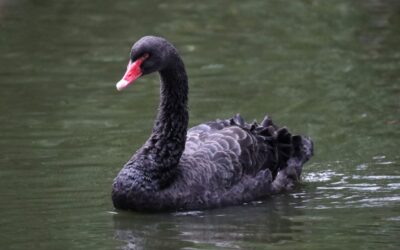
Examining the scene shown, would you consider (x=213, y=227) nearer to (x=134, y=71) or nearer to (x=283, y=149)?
(x=134, y=71)

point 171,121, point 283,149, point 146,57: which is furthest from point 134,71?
point 283,149

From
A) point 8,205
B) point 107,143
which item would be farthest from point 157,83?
point 8,205

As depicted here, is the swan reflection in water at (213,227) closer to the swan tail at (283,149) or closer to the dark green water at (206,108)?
the dark green water at (206,108)

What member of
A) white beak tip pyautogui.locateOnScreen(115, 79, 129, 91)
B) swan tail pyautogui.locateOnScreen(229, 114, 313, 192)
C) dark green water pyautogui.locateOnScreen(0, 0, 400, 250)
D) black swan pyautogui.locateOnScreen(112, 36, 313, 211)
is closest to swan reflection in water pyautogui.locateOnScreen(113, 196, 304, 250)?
dark green water pyautogui.locateOnScreen(0, 0, 400, 250)

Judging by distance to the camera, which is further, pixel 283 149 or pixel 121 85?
pixel 283 149

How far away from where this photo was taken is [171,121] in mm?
8984

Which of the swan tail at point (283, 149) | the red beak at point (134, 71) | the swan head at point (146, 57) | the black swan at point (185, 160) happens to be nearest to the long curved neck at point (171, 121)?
the black swan at point (185, 160)

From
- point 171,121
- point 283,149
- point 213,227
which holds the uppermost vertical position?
point 171,121

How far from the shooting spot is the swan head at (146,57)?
8.55 metres

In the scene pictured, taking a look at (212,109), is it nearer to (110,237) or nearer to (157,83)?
(157,83)

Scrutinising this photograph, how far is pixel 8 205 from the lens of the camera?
8.81 meters

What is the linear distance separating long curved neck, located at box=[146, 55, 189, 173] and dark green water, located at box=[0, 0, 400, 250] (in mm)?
512

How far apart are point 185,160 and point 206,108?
2747 mm

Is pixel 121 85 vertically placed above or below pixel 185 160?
above
